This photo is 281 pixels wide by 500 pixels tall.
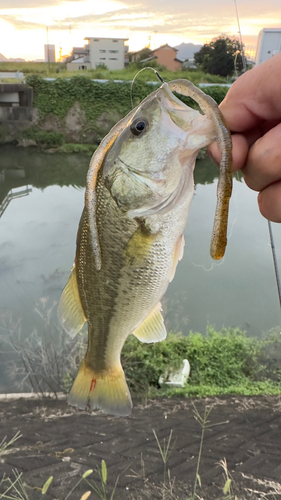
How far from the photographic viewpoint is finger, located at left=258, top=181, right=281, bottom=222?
44.5 inches

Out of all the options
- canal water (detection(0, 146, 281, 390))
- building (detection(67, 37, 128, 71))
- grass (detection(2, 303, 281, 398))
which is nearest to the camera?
grass (detection(2, 303, 281, 398))

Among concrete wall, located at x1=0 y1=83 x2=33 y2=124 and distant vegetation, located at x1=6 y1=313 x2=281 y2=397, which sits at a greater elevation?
concrete wall, located at x1=0 y1=83 x2=33 y2=124

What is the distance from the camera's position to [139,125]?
1.04 meters

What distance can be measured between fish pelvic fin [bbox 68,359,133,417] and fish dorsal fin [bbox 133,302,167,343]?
22cm

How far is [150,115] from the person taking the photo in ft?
A: 3.40

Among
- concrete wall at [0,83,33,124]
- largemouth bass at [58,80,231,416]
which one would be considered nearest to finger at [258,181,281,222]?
largemouth bass at [58,80,231,416]

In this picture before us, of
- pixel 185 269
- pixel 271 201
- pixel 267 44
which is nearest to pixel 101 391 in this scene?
pixel 271 201

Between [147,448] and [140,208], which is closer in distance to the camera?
[140,208]

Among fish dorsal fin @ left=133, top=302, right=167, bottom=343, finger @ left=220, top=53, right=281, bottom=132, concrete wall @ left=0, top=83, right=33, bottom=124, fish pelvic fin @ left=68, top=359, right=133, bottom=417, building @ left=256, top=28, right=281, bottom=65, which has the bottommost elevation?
fish pelvic fin @ left=68, top=359, right=133, bottom=417

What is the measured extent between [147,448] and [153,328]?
2.52m

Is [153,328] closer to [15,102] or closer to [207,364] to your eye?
[207,364]

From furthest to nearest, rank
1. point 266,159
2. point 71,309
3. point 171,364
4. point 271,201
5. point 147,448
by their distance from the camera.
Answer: point 171,364 → point 147,448 → point 71,309 → point 271,201 → point 266,159

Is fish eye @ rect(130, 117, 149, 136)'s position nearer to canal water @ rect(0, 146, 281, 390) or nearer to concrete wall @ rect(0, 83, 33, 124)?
canal water @ rect(0, 146, 281, 390)

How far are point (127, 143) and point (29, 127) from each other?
66.0 feet
